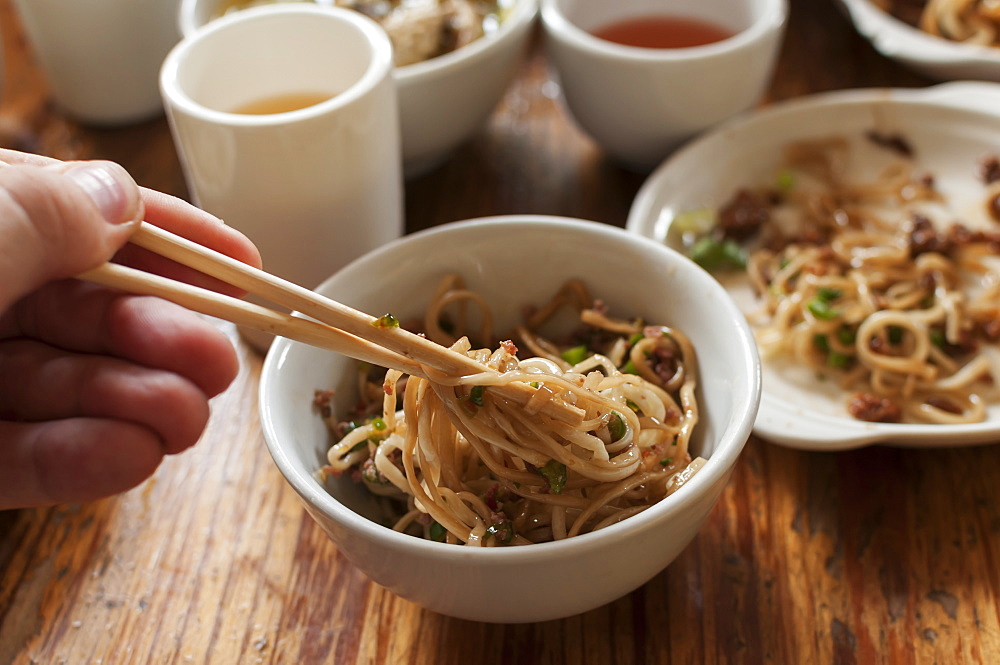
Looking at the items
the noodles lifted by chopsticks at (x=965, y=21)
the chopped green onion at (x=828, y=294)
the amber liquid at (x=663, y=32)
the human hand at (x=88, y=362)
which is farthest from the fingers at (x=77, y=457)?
the noodles lifted by chopsticks at (x=965, y=21)

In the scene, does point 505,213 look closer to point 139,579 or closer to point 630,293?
point 630,293

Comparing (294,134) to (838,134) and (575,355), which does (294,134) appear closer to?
(575,355)

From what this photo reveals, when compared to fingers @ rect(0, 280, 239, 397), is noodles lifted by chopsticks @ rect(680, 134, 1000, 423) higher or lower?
lower

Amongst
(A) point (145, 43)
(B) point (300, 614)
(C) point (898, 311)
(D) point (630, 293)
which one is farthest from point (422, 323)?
(A) point (145, 43)

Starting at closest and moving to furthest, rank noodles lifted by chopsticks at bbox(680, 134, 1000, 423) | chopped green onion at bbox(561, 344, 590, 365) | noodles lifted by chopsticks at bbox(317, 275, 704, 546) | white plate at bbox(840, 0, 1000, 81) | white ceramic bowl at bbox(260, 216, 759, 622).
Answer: white ceramic bowl at bbox(260, 216, 759, 622) → noodles lifted by chopsticks at bbox(317, 275, 704, 546) → chopped green onion at bbox(561, 344, 590, 365) → noodles lifted by chopsticks at bbox(680, 134, 1000, 423) → white plate at bbox(840, 0, 1000, 81)

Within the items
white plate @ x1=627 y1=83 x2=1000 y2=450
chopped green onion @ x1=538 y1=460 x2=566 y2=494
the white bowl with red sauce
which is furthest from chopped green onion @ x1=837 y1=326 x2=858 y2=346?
chopped green onion @ x1=538 y1=460 x2=566 y2=494

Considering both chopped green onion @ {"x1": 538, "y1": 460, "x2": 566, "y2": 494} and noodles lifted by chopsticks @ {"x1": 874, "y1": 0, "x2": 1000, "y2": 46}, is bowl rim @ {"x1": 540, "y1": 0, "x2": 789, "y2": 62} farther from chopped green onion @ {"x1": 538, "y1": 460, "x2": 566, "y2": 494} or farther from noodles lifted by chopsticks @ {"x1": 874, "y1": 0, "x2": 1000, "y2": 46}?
chopped green onion @ {"x1": 538, "y1": 460, "x2": 566, "y2": 494}
